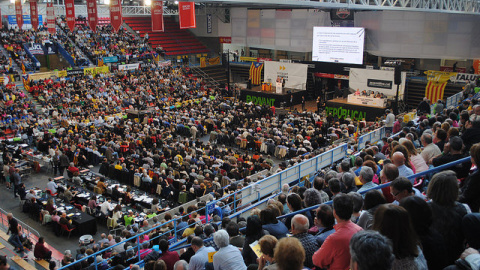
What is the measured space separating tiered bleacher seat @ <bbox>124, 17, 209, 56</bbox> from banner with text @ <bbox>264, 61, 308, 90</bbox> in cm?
987

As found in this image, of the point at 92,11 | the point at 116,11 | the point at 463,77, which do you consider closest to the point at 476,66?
the point at 463,77

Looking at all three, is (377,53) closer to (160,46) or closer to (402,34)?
(402,34)

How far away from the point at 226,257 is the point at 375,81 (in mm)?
24433

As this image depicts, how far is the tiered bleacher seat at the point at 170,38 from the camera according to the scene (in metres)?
38.3

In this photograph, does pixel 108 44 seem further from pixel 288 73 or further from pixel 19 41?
pixel 288 73

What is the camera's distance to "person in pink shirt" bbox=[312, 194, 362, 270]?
3490 mm

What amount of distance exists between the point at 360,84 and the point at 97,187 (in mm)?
19181

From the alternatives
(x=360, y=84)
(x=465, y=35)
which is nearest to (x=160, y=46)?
(x=360, y=84)

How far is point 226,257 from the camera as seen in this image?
462cm

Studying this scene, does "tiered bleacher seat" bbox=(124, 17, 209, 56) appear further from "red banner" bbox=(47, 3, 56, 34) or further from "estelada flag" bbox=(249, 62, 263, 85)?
"red banner" bbox=(47, 3, 56, 34)

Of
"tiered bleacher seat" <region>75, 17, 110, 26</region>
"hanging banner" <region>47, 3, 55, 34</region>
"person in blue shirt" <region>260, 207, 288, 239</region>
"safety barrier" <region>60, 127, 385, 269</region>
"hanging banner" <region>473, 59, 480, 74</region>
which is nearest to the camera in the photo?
"person in blue shirt" <region>260, 207, 288, 239</region>

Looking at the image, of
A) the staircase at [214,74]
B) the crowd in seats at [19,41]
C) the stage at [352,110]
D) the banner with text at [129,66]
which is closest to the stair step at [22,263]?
the stage at [352,110]

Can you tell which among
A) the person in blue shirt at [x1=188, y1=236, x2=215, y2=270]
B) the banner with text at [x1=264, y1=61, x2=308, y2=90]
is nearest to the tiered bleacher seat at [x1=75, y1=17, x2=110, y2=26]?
the banner with text at [x1=264, y1=61, x2=308, y2=90]

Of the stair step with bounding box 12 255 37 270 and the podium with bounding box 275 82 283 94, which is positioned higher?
the podium with bounding box 275 82 283 94
